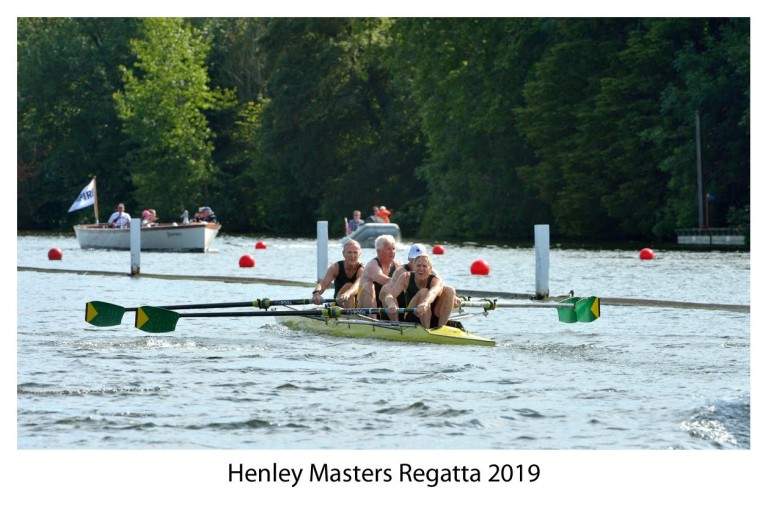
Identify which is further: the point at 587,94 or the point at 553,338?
the point at 587,94

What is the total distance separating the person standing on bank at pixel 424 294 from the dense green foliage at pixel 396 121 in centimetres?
3210

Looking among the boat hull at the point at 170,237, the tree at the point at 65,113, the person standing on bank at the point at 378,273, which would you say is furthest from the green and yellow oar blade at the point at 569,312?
the tree at the point at 65,113

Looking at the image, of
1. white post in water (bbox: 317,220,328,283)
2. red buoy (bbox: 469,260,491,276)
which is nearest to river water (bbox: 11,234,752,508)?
white post in water (bbox: 317,220,328,283)

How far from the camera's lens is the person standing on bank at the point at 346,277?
17594 millimetres

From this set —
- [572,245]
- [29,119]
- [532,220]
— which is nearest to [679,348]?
[572,245]

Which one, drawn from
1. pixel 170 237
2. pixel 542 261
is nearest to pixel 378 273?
pixel 542 261

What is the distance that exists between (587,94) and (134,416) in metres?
45.8

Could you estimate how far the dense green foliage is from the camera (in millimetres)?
51312

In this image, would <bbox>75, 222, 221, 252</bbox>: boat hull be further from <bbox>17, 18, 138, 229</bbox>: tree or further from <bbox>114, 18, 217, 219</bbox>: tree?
<bbox>17, 18, 138, 229</bbox>: tree

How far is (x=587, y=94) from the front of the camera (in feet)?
183

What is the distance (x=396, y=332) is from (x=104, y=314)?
3.90 metres

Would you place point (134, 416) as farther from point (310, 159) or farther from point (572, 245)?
point (310, 159)

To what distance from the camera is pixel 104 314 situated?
1773cm

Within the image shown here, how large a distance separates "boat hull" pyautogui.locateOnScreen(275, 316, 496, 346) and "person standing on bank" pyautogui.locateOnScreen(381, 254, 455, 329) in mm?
151
